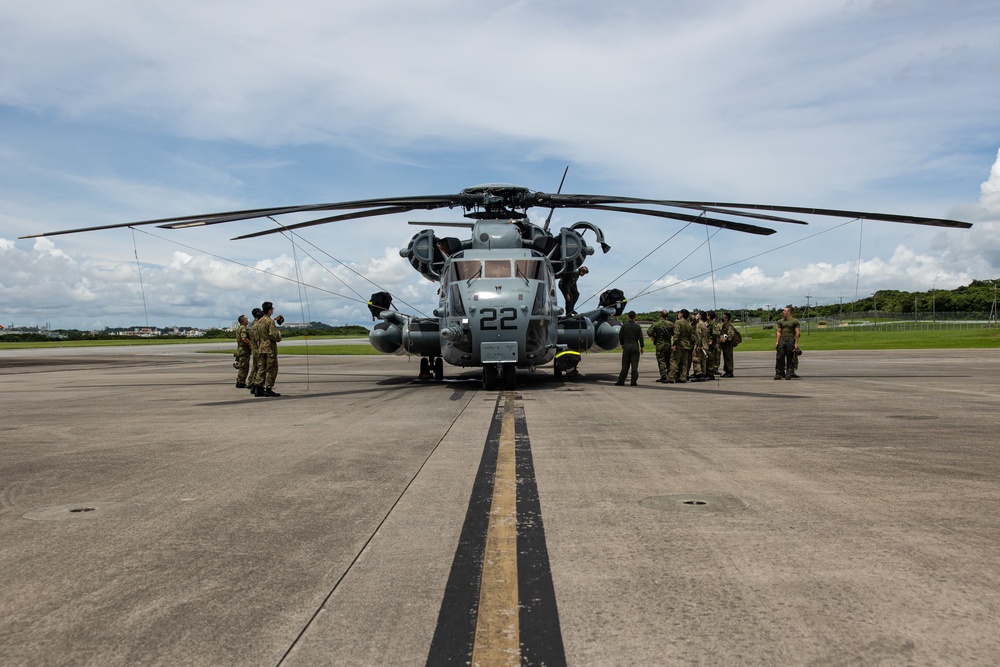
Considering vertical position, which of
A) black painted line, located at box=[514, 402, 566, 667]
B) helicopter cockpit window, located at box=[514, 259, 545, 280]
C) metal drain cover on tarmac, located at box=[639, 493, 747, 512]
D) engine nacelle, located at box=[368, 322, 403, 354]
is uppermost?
helicopter cockpit window, located at box=[514, 259, 545, 280]

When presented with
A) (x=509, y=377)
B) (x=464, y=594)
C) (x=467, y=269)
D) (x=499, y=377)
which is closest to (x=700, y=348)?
(x=509, y=377)

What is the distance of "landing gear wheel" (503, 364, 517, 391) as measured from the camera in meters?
17.9

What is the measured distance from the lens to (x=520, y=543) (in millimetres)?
4938

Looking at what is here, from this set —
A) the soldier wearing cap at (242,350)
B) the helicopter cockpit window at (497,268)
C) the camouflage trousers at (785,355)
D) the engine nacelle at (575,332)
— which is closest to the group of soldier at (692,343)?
the camouflage trousers at (785,355)

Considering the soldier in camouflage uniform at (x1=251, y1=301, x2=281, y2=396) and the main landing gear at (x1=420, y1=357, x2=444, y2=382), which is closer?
the soldier in camouflage uniform at (x1=251, y1=301, x2=281, y2=396)

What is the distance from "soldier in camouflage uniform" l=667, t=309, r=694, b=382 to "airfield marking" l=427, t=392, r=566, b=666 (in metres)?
14.2

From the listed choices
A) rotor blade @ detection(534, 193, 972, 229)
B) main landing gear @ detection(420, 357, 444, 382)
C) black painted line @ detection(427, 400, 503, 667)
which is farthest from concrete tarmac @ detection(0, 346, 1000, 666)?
main landing gear @ detection(420, 357, 444, 382)

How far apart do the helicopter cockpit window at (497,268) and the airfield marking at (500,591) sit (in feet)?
38.1

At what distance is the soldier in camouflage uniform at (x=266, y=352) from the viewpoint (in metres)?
17.3

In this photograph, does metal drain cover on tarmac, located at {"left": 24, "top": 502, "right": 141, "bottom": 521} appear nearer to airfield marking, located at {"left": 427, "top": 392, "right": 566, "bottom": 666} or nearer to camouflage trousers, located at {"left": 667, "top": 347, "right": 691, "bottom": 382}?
airfield marking, located at {"left": 427, "top": 392, "right": 566, "bottom": 666}

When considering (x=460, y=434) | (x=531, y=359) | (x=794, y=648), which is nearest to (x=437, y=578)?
(x=794, y=648)

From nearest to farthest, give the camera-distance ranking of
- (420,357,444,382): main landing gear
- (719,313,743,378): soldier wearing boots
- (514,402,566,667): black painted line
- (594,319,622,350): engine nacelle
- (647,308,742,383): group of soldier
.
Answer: (514,402,566,667): black painted line → (647,308,742,383): group of soldier → (594,319,622,350): engine nacelle → (420,357,444,382): main landing gear → (719,313,743,378): soldier wearing boots

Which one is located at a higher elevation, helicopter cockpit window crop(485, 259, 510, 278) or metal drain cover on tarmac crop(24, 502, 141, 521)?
helicopter cockpit window crop(485, 259, 510, 278)

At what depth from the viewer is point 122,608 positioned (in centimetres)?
383
